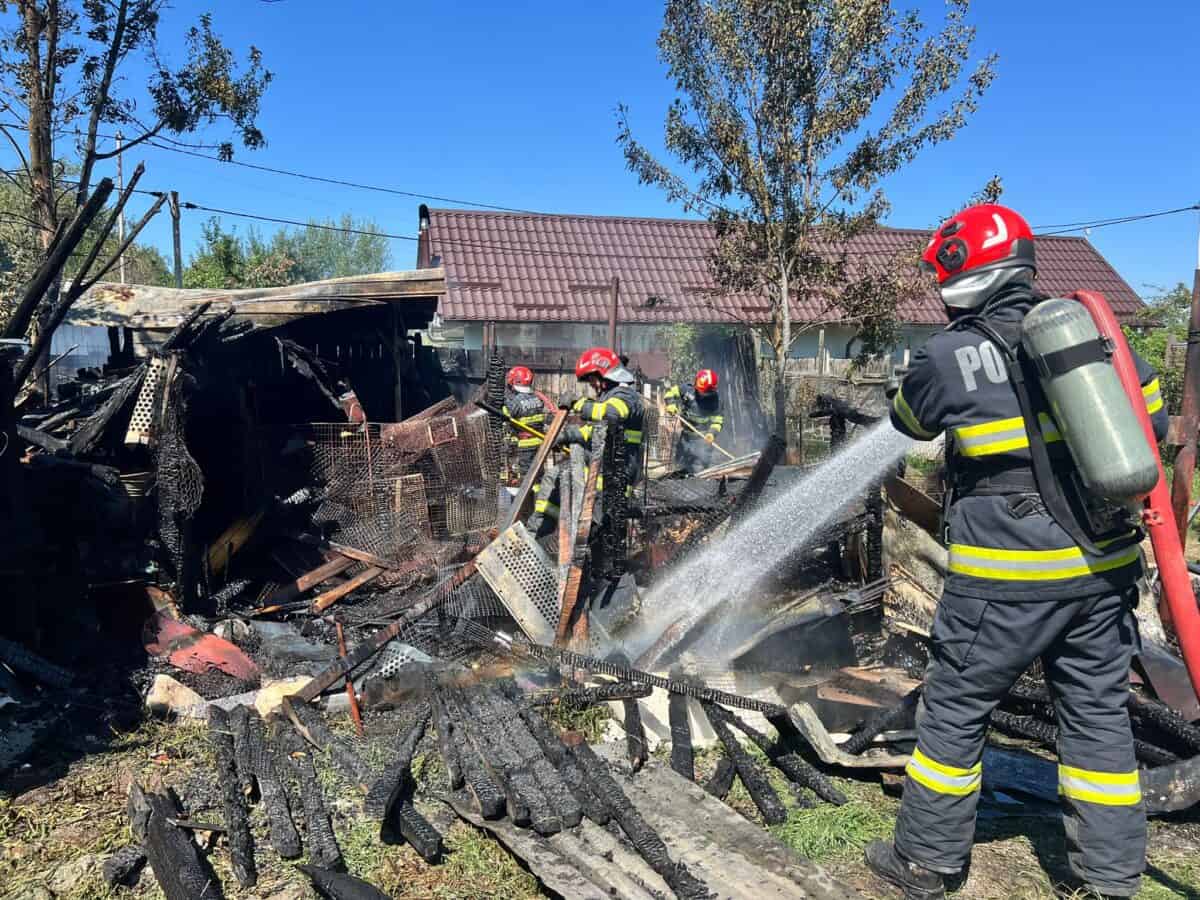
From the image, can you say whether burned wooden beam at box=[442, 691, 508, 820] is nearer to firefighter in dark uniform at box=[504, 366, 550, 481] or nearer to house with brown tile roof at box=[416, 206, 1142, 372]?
firefighter in dark uniform at box=[504, 366, 550, 481]

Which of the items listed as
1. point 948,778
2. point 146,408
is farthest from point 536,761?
point 146,408

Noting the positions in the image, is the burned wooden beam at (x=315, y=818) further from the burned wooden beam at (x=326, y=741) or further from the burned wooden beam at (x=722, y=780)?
the burned wooden beam at (x=722, y=780)

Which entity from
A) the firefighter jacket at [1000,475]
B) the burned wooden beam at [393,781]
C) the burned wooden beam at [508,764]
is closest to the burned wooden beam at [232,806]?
the burned wooden beam at [393,781]

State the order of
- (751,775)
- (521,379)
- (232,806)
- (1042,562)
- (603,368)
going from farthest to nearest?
(521,379)
(603,368)
(751,775)
(232,806)
(1042,562)

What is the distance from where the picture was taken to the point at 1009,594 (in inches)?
105

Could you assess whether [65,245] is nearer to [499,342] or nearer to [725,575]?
[725,575]

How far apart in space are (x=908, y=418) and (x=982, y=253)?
2.04 ft

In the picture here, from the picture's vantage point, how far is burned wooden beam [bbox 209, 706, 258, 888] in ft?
9.86

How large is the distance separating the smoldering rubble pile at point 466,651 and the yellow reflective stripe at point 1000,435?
5.08 feet

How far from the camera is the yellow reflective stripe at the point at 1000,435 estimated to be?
2660 mm

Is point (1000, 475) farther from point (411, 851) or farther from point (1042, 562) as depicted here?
point (411, 851)

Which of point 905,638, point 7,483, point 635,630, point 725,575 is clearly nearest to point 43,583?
point 7,483

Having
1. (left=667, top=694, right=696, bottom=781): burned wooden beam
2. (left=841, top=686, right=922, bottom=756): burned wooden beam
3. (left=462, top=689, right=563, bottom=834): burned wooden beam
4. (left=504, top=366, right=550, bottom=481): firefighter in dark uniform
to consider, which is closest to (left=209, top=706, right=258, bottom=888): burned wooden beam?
(left=462, top=689, right=563, bottom=834): burned wooden beam

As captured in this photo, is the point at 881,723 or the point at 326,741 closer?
the point at 881,723
